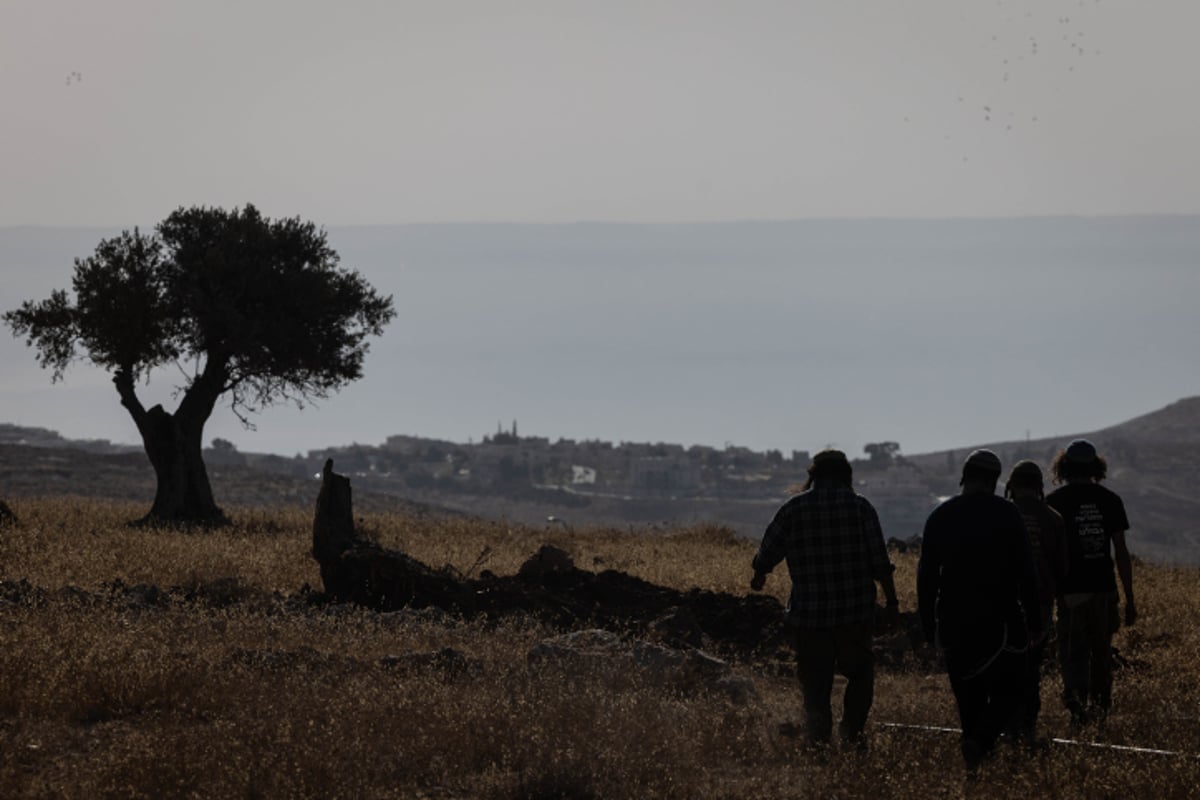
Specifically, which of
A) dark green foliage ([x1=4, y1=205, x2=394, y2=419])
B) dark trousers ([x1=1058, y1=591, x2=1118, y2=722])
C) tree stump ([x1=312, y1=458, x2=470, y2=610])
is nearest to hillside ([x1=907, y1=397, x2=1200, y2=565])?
dark green foliage ([x1=4, y1=205, x2=394, y2=419])

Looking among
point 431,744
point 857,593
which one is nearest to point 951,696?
point 857,593

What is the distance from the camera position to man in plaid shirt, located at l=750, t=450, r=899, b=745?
36.3 ft

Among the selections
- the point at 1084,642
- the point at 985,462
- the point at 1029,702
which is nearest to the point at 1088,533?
the point at 1084,642

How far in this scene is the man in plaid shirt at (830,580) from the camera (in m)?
11.1

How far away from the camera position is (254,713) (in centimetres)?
1128

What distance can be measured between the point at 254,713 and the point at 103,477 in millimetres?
53002

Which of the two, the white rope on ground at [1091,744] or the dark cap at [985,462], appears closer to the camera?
the dark cap at [985,462]

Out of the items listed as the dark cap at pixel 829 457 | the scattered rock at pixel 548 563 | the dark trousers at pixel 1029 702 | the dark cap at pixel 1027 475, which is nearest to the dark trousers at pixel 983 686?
the dark trousers at pixel 1029 702

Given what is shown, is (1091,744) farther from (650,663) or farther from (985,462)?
(650,663)

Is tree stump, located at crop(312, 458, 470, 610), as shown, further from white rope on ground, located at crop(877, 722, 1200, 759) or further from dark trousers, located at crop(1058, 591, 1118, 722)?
dark trousers, located at crop(1058, 591, 1118, 722)

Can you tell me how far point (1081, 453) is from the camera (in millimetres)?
12812

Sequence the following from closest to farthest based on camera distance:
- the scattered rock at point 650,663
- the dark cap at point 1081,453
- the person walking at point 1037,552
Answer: the person walking at point 1037,552 → the dark cap at point 1081,453 → the scattered rock at point 650,663

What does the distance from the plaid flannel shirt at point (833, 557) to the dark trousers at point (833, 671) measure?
12cm

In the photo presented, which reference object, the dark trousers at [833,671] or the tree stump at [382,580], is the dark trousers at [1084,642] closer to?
the dark trousers at [833,671]
